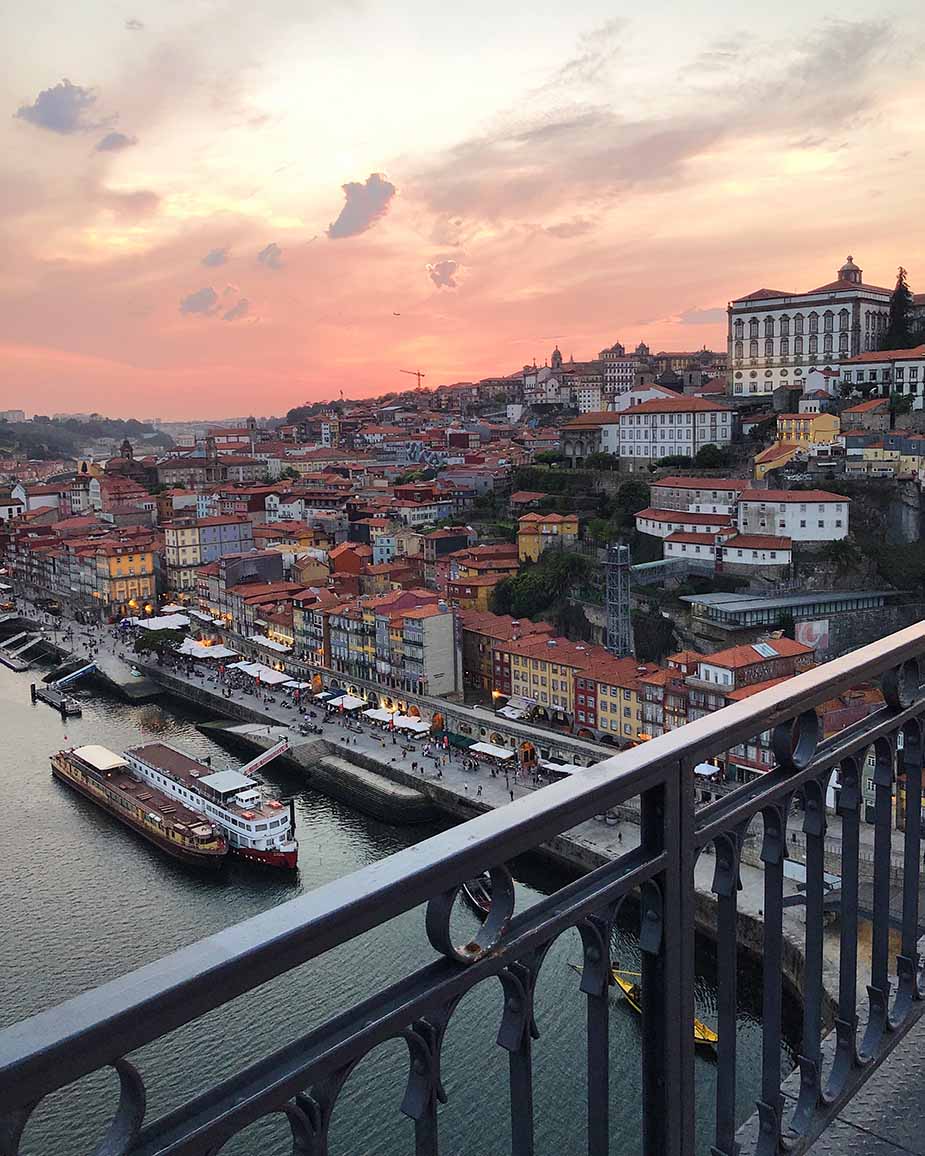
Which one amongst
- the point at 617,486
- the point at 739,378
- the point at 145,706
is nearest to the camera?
the point at 145,706

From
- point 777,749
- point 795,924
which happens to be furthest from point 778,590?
point 777,749

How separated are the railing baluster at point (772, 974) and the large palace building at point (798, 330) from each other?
2224cm

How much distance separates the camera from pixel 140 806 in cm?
962

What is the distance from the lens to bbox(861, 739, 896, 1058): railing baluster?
930 mm

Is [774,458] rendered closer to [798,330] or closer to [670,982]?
[798,330]

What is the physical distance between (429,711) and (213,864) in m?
3.91

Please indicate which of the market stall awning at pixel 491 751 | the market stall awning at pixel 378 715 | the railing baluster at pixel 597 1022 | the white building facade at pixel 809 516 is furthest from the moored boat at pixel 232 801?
the railing baluster at pixel 597 1022

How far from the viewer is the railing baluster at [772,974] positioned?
2.54 feet

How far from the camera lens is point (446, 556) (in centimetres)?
1706

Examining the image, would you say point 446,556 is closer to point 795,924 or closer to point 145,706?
point 145,706

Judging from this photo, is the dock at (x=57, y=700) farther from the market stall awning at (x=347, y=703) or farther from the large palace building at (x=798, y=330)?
the large palace building at (x=798, y=330)

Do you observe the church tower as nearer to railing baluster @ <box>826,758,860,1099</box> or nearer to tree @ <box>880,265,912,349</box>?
tree @ <box>880,265,912,349</box>

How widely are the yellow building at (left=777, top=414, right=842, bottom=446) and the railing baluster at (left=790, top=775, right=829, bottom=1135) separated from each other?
17137 millimetres

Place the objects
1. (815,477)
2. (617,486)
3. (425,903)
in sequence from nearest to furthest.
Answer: (425,903) → (815,477) → (617,486)
